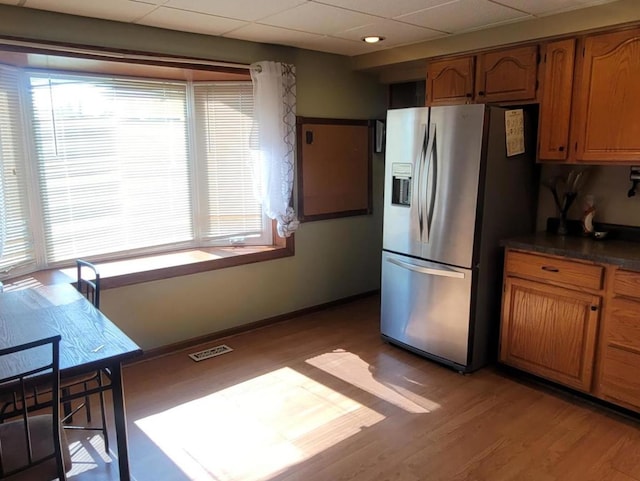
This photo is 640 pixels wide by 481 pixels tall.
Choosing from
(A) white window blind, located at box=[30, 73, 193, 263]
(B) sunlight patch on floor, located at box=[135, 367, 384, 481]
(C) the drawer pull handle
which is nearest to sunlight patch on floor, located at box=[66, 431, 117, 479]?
(B) sunlight patch on floor, located at box=[135, 367, 384, 481]

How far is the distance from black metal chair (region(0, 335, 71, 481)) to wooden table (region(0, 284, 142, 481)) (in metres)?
0.08

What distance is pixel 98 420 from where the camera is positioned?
2650mm

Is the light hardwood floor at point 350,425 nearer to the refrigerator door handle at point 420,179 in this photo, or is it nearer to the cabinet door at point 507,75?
the refrigerator door handle at point 420,179

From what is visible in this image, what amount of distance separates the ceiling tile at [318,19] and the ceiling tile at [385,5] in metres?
0.08

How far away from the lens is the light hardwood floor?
2250 mm

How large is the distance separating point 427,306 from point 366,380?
662 mm

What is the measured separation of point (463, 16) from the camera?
2895 millimetres

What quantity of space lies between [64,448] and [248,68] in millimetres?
2867

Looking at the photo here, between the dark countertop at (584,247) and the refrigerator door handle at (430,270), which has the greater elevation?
the dark countertop at (584,247)

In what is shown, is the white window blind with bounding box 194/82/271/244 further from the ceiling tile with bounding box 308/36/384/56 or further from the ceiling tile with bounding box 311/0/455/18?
the ceiling tile with bounding box 311/0/455/18

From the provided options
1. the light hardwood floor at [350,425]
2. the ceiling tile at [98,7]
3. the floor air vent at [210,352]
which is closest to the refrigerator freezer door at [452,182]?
the light hardwood floor at [350,425]

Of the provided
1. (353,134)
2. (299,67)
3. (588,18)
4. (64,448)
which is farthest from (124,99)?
(588,18)

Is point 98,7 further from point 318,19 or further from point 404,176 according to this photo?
point 404,176

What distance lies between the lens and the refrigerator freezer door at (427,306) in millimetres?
3127
